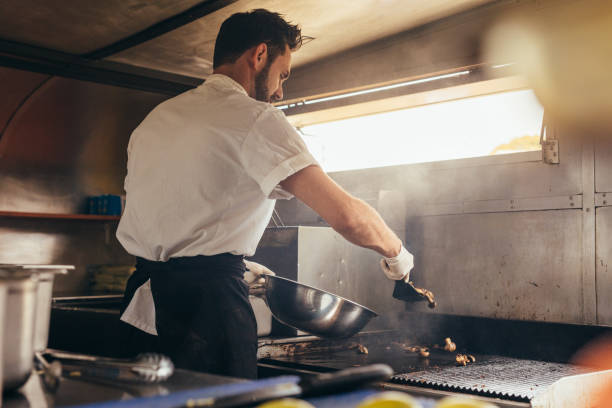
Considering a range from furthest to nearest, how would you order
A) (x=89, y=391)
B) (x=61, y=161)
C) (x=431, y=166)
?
(x=61, y=161)
(x=431, y=166)
(x=89, y=391)

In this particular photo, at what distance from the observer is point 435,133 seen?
9.04ft

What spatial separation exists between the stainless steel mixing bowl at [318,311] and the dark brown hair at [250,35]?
674 millimetres

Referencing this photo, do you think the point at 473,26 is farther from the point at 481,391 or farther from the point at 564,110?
the point at 481,391

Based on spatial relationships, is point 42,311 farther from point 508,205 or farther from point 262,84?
point 508,205

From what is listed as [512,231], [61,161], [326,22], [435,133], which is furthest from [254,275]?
[61,161]

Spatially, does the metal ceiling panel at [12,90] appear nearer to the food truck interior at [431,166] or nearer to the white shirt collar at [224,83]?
the food truck interior at [431,166]

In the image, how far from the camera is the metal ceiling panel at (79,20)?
110 inches

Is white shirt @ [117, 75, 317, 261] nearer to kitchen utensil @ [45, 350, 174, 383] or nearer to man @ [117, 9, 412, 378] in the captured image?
man @ [117, 9, 412, 378]

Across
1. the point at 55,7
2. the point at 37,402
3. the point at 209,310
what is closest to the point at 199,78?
the point at 55,7

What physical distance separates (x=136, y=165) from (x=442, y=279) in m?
1.50

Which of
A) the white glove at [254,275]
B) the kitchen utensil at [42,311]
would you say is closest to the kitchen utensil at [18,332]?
the kitchen utensil at [42,311]

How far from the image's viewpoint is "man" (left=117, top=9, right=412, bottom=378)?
1.42 metres

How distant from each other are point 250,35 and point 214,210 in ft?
1.78

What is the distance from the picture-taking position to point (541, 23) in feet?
7.43
